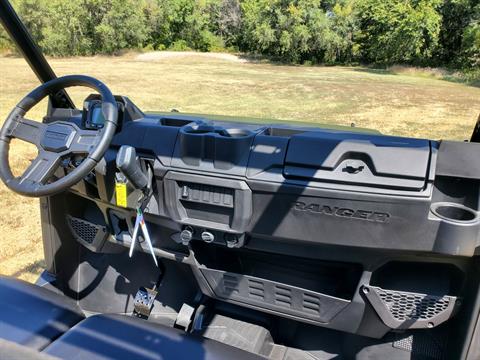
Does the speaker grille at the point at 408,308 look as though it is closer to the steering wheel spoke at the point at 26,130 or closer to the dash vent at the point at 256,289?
the dash vent at the point at 256,289

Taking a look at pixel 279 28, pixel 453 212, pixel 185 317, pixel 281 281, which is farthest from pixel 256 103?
pixel 279 28

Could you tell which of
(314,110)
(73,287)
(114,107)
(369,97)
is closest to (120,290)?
(73,287)

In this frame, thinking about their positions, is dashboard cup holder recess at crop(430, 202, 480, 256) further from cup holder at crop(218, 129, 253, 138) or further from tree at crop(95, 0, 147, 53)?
tree at crop(95, 0, 147, 53)

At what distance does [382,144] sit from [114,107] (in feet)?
2.94

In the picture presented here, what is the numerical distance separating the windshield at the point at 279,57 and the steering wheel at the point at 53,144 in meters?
2.10

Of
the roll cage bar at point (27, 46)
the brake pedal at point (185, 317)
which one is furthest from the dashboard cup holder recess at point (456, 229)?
the roll cage bar at point (27, 46)

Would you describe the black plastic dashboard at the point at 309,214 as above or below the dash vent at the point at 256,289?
above

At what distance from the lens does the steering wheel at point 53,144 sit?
1.37m

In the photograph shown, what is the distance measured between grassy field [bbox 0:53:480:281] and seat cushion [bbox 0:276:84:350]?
1.57 metres

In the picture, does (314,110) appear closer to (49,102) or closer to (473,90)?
(473,90)

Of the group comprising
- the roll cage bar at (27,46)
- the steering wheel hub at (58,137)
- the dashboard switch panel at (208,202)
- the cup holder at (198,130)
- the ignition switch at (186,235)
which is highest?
the roll cage bar at (27,46)

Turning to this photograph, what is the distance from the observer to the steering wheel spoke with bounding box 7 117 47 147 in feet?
5.20

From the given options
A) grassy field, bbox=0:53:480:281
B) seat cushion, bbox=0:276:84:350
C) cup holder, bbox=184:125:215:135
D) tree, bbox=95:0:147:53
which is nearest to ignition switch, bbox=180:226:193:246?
cup holder, bbox=184:125:215:135

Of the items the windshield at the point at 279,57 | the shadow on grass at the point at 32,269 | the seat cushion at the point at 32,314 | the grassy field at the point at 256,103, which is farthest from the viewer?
the windshield at the point at 279,57
